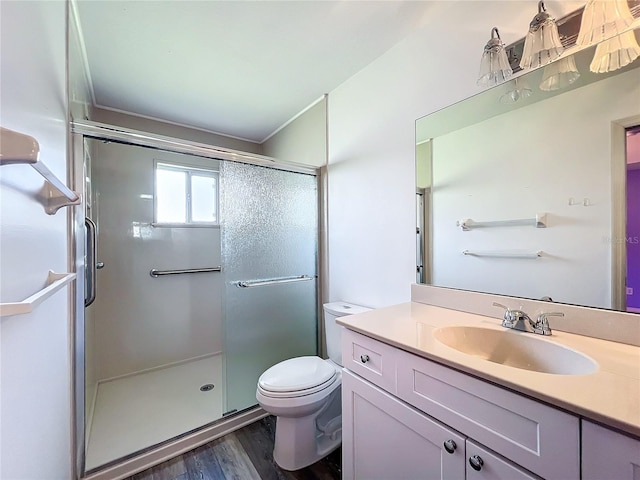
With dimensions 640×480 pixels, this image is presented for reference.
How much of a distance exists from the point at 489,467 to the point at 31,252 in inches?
53.2

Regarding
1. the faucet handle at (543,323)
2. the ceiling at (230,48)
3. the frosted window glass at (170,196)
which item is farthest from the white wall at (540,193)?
the frosted window glass at (170,196)

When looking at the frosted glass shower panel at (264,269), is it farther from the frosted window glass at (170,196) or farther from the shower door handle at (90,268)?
the frosted window glass at (170,196)

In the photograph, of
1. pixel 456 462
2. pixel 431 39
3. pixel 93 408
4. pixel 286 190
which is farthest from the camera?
pixel 286 190

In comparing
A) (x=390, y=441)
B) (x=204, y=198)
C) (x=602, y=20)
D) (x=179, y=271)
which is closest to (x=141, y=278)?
(x=179, y=271)

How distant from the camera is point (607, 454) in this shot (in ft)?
1.74

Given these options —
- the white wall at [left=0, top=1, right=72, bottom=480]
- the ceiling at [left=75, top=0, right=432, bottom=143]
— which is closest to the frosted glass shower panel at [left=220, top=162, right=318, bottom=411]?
the ceiling at [left=75, top=0, right=432, bottom=143]

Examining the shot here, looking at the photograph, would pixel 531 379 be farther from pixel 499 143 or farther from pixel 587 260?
pixel 499 143

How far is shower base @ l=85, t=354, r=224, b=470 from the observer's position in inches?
62.5

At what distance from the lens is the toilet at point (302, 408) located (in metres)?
1.39

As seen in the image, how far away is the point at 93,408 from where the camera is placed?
6.39 feet

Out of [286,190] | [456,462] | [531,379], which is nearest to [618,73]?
[531,379]

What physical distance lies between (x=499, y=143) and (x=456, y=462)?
1.27m

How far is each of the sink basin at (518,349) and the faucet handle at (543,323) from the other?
37 mm

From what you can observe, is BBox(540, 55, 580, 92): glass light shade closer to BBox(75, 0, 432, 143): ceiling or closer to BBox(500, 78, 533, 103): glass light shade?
BBox(500, 78, 533, 103): glass light shade
